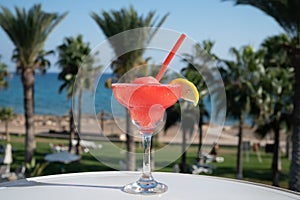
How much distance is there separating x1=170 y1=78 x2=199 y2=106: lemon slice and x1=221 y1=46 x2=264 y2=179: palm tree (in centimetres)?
1314

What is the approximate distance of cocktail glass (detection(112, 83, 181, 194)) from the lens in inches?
57.8

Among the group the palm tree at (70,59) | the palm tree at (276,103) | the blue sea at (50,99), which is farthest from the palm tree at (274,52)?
the palm tree at (70,59)

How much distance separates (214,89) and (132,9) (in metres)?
9.28

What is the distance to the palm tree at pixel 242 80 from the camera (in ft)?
48.3

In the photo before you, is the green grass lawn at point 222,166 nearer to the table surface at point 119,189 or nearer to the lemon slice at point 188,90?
the table surface at point 119,189

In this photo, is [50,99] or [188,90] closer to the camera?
[188,90]

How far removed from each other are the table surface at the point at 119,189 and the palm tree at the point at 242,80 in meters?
12.9

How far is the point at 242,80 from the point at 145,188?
13527 millimetres

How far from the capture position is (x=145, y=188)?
1.64m

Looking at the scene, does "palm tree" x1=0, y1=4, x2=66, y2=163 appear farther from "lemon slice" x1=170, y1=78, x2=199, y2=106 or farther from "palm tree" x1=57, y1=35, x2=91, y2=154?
"lemon slice" x1=170, y1=78, x2=199, y2=106

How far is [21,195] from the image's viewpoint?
159 centimetres

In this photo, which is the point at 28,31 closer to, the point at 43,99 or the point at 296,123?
the point at 296,123

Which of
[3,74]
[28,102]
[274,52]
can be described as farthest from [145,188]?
[3,74]

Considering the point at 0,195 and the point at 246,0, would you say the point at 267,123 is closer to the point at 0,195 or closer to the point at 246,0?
the point at 246,0
